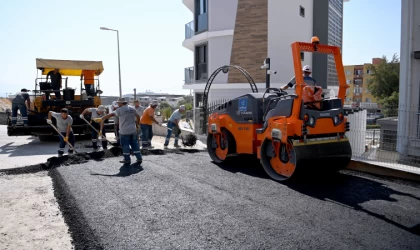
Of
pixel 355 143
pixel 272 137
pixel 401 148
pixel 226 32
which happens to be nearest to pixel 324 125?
pixel 272 137

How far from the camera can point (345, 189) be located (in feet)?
17.3

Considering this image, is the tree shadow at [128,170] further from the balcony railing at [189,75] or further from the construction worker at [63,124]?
the balcony railing at [189,75]

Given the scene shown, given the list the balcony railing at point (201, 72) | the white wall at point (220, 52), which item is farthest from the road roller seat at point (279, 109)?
the balcony railing at point (201, 72)

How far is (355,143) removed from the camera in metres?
7.57

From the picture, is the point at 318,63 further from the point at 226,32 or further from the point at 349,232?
the point at 349,232

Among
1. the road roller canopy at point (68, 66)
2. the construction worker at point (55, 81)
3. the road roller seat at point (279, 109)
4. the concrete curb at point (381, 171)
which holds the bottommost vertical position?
the concrete curb at point (381, 171)

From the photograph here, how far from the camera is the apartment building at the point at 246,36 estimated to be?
17.3m

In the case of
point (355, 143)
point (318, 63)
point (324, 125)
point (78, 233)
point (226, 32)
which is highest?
point (226, 32)


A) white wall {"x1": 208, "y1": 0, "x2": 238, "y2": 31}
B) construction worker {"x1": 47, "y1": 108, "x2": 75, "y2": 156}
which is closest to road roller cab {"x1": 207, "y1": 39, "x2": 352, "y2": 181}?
construction worker {"x1": 47, "y1": 108, "x2": 75, "y2": 156}

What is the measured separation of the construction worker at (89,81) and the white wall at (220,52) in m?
6.76

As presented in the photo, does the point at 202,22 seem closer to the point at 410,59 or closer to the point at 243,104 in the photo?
the point at 410,59

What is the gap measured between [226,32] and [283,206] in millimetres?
14421

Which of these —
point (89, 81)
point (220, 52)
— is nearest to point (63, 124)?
point (89, 81)

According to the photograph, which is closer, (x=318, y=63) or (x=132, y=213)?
(x=132, y=213)
